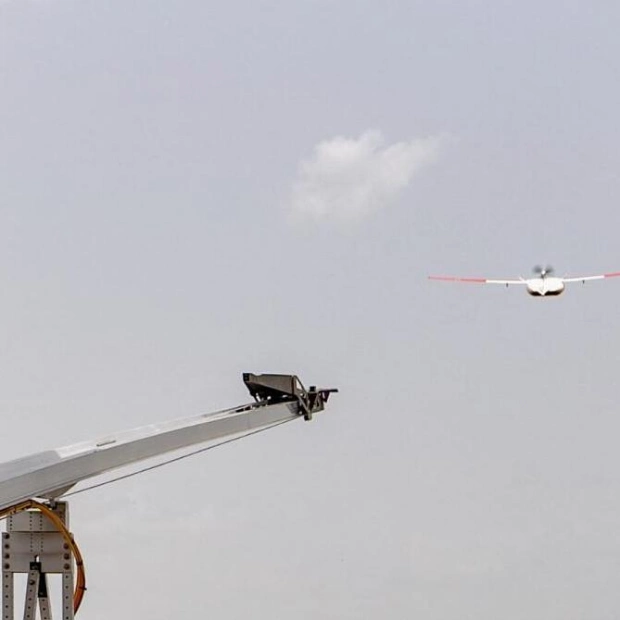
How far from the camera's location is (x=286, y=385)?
2820 centimetres

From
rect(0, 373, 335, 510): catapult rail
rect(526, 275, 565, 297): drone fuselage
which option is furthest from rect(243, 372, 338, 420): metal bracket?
rect(526, 275, 565, 297): drone fuselage

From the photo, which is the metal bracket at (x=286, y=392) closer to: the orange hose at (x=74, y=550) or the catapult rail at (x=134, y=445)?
the catapult rail at (x=134, y=445)

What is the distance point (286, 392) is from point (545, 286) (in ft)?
40.0

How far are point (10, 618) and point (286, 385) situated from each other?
480 inches

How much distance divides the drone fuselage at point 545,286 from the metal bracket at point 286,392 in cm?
901

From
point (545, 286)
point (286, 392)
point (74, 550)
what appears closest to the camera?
point (74, 550)

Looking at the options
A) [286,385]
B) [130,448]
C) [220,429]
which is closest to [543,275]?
[286,385]

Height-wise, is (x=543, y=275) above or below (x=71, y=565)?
above

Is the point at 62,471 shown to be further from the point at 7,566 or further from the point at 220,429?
the point at 220,429

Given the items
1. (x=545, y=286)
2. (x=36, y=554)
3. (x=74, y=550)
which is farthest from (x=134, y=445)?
(x=545, y=286)

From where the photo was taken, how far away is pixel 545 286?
36.3 meters

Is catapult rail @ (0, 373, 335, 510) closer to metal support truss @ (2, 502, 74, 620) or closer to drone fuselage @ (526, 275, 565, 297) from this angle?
metal support truss @ (2, 502, 74, 620)

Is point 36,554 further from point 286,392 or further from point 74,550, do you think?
point 286,392

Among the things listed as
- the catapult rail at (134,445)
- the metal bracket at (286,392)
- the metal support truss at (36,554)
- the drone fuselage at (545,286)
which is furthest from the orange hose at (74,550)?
the drone fuselage at (545,286)
